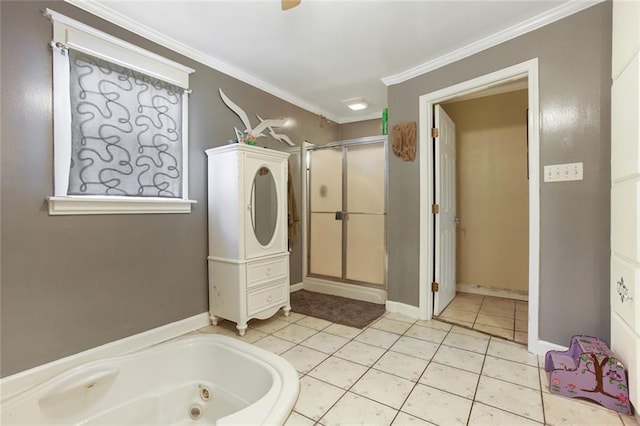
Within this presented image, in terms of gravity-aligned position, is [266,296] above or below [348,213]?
below

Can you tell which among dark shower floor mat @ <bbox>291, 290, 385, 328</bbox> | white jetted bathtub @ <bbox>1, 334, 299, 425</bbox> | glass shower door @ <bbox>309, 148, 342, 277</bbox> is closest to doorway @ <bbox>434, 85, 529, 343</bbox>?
dark shower floor mat @ <bbox>291, 290, 385, 328</bbox>

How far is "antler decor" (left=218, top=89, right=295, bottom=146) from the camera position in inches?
109

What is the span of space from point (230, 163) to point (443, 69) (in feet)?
6.66

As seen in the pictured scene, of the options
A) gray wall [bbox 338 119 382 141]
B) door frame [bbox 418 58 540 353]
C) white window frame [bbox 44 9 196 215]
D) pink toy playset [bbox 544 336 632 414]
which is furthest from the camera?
gray wall [bbox 338 119 382 141]

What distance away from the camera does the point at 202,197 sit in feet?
8.48

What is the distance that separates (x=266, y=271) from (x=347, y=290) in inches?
48.8

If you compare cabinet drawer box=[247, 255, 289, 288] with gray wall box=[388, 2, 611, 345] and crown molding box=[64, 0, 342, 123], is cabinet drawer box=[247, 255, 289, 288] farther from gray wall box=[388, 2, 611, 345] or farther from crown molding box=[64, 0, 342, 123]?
gray wall box=[388, 2, 611, 345]

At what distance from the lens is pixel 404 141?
110 inches

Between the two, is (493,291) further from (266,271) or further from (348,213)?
(266,271)

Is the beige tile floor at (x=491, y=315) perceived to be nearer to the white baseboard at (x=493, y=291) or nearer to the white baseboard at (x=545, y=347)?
the white baseboard at (x=493, y=291)

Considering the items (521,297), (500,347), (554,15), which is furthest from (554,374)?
(554,15)

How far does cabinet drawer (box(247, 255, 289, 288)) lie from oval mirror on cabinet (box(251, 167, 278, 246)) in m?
0.19

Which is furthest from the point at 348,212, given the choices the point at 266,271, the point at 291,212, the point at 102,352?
the point at 102,352

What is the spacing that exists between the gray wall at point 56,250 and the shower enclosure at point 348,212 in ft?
5.26
